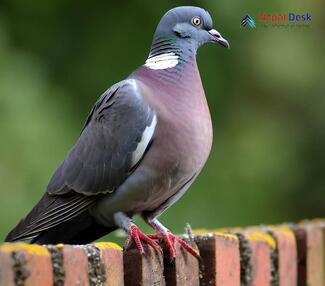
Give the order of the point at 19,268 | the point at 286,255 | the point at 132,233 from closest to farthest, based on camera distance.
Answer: the point at 19,268 → the point at 132,233 → the point at 286,255

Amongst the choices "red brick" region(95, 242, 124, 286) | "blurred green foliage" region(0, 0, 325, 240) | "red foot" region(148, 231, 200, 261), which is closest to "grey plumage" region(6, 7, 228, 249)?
"red foot" region(148, 231, 200, 261)

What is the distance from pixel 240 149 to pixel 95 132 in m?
2.45

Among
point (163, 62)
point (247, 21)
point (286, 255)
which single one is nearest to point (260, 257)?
point (286, 255)

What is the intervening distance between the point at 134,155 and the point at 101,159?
0.47 feet

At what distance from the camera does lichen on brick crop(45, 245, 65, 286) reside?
7.00 feet

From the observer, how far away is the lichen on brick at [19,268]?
2006 millimetres

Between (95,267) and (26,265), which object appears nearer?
(26,265)

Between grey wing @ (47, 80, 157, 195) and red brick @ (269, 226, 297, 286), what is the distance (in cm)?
56

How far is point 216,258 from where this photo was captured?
2.74 meters

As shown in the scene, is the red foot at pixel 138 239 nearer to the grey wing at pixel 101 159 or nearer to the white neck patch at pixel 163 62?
the grey wing at pixel 101 159

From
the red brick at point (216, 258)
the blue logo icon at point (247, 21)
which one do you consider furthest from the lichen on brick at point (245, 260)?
the blue logo icon at point (247, 21)

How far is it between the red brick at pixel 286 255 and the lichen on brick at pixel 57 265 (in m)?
1.23

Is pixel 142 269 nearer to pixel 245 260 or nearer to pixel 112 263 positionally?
pixel 112 263

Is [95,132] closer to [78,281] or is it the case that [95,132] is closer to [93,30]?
[78,281]
